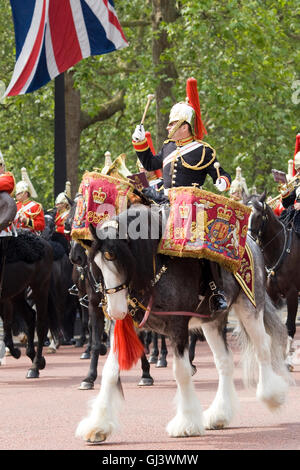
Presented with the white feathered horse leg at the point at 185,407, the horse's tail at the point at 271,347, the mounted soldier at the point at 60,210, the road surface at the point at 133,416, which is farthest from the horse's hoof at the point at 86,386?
the mounted soldier at the point at 60,210

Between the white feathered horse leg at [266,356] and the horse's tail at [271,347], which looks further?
the horse's tail at [271,347]

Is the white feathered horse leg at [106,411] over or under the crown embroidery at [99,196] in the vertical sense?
under

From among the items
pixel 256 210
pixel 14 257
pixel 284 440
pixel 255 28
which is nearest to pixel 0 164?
pixel 14 257

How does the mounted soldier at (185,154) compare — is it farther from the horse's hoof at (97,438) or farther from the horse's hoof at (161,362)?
the horse's hoof at (161,362)

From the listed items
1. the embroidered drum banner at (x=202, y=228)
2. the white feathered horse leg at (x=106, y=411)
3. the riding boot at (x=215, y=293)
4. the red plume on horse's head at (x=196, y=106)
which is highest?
the red plume on horse's head at (x=196, y=106)

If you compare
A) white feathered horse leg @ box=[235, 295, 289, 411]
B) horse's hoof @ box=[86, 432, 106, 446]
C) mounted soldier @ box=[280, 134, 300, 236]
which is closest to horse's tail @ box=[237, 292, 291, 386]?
white feathered horse leg @ box=[235, 295, 289, 411]

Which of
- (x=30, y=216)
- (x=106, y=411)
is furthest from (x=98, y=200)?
(x=30, y=216)

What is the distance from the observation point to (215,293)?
824 centimetres

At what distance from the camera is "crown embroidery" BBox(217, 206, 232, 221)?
837cm

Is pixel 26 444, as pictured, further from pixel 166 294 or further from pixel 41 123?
pixel 41 123

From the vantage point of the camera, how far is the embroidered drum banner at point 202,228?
7.93 metres

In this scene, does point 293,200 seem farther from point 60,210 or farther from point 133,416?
point 133,416

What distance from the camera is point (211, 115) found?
80.3ft
